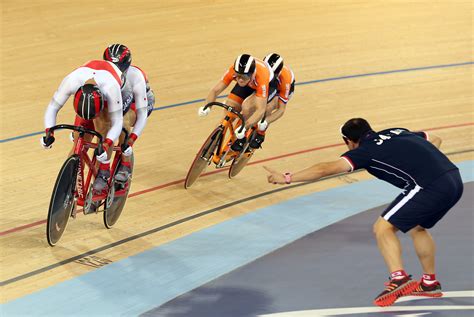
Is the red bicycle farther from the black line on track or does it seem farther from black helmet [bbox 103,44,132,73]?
black helmet [bbox 103,44,132,73]

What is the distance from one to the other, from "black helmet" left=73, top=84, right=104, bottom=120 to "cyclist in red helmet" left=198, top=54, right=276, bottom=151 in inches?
59.5

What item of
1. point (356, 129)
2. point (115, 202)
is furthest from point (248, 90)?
point (356, 129)

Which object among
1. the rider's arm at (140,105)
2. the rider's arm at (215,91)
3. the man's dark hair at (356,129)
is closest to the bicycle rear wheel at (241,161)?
the rider's arm at (215,91)

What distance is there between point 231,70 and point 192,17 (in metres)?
5.11

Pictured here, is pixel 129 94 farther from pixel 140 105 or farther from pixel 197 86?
pixel 197 86

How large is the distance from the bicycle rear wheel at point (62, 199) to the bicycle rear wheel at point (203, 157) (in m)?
1.47

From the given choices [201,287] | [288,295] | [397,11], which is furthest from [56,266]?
[397,11]

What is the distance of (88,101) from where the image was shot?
5.53 meters

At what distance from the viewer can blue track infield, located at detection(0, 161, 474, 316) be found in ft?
17.0

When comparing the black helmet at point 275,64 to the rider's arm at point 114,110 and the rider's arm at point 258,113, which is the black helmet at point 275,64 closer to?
the rider's arm at point 258,113

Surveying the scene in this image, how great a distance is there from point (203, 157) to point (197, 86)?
2784mm

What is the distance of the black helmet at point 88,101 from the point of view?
5.53 meters

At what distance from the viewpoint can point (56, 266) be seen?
Answer: 18.7 feet

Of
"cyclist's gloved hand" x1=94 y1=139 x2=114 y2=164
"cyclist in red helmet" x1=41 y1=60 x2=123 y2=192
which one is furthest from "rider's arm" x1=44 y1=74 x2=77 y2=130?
"cyclist's gloved hand" x1=94 y1=139 x2=114 y2=164
